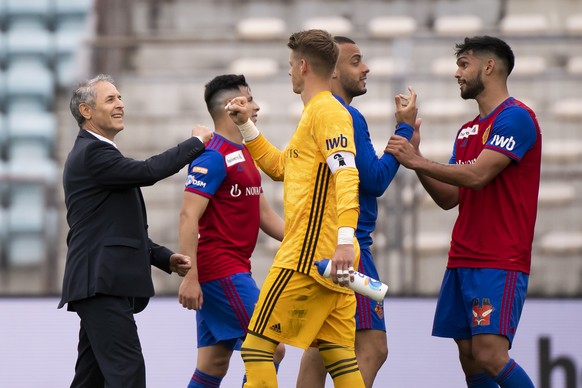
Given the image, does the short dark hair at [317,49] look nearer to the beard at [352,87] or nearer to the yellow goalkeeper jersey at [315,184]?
the yellow goalkeeper jersey at [315,184]

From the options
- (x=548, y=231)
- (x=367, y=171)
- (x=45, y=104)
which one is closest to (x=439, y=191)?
(x=367, y=171)

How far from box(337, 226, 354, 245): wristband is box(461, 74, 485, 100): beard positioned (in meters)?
1.23

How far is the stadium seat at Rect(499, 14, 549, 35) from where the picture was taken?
10.6m

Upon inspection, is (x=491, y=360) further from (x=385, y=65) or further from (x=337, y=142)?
(x=385, y=65)

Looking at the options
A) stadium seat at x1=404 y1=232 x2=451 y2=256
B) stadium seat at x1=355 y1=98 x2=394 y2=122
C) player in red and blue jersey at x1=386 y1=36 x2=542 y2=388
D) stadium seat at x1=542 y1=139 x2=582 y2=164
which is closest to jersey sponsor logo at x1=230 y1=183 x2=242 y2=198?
player in red and blue jersey at x1=386 y1=36 x2=542 y2=388

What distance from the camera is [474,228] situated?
4.79 meters

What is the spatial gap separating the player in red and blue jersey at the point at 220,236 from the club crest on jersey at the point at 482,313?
1030 mm

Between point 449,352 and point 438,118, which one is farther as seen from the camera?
point 438,118

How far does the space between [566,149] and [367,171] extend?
14.2 ft

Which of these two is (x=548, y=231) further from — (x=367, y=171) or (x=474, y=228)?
(x=367, y=171)

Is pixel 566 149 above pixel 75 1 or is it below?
below

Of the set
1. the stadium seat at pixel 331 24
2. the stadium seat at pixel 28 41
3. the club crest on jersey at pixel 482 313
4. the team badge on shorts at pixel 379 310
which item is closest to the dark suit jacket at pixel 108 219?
the team badge on shorts at pixel 379 310

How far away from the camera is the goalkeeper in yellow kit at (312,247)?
414cm

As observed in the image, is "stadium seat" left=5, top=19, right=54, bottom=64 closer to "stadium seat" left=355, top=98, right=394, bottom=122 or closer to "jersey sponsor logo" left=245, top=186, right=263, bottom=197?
"stadium seat" left=355, top=98, right=394, bottom=122
